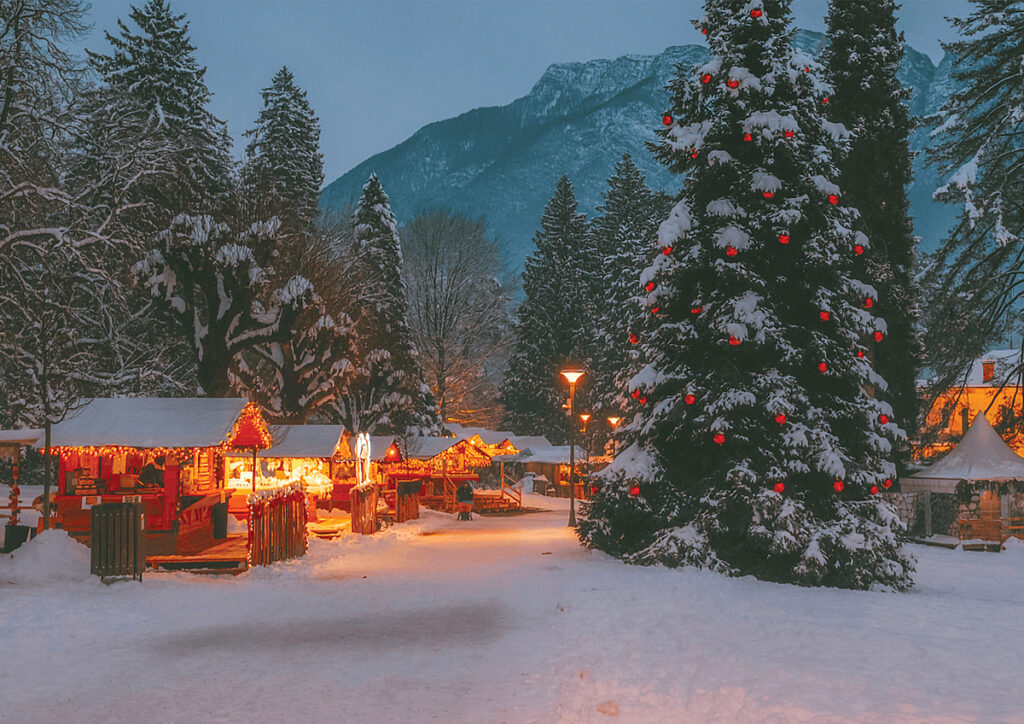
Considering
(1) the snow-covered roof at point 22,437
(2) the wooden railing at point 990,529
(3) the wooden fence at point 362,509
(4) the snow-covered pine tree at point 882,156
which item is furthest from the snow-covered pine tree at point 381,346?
(2) the wooden railing at point 990,529

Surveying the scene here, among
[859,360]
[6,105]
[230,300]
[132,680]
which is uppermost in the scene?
[6,105]

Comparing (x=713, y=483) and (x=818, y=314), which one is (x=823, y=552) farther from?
(x=818, y=314)

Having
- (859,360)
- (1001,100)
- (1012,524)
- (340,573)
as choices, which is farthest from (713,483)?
(1012,524)

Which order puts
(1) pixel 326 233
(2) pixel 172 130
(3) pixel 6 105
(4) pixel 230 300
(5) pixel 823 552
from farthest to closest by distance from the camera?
(1) pixel 326 233, (2) pixel 172 130, (4) pixel 230 300, (3) pixel 6 105, (5) pixel 823 552

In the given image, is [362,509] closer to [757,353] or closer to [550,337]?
[757,353]

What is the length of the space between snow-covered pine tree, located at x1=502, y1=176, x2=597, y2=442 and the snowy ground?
5439 cm

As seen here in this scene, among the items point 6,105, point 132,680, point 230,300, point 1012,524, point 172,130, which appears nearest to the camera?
point 132,680

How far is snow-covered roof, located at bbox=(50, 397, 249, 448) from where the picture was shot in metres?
21.3

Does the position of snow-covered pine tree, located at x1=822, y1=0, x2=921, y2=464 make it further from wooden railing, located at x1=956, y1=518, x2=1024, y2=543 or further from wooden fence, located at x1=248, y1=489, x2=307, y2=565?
wooden fence, located at x1=248, y1=489, x2=307, y2=565

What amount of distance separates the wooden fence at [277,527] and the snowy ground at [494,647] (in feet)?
2.60

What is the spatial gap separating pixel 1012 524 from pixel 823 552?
1654 centimetres

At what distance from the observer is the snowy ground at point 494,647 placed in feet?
24.6

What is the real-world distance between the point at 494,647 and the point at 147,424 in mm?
15572

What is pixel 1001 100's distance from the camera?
22.6m
